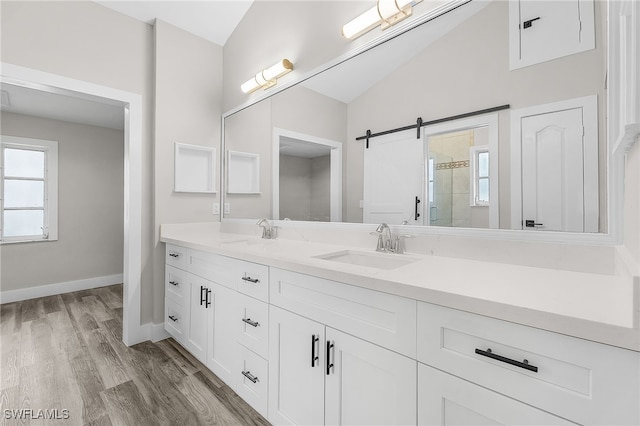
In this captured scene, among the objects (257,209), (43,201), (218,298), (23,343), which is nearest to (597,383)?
(218,298)

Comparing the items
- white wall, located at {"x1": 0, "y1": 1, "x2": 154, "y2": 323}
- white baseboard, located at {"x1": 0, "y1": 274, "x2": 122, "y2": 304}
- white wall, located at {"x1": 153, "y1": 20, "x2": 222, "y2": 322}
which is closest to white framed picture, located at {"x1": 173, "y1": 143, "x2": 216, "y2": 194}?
white wall, located at {"x1": 153, "y1": 20, "x2": 222, "y2": 322}

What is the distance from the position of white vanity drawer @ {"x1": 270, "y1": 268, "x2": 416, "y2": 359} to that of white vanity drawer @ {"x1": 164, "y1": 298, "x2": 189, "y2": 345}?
1.17 meters

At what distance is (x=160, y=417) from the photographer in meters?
1.52

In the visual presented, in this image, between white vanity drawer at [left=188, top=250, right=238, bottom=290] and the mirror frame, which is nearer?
the mirror frame

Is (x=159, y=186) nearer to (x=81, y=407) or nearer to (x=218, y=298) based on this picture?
(x=218, y=298)

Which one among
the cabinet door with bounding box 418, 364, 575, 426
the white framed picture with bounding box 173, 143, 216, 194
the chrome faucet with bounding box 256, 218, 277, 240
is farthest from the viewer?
the white framed picture with bounding box 173, 143, 216, 194

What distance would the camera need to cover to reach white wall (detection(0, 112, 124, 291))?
3561 mm

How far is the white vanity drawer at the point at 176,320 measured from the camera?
6.95 ft

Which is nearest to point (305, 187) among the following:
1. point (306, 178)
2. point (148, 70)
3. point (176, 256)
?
point (306, 178)

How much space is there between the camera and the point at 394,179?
1.55 m

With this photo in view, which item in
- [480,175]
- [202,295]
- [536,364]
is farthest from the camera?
[202,295]

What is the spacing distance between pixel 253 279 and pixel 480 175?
1.17 meters

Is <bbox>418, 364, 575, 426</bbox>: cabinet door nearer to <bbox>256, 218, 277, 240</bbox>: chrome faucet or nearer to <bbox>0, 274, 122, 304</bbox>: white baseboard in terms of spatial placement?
<bbox>256, 218, 277, 240</bbox>: chrome faucet

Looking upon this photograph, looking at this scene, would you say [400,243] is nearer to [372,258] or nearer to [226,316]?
[372,258]
